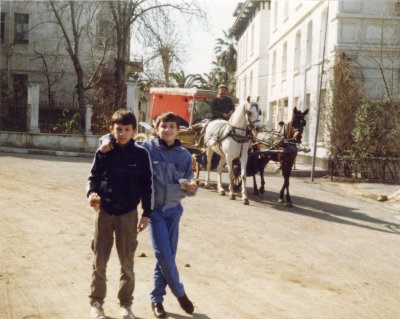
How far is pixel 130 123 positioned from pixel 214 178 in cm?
1122

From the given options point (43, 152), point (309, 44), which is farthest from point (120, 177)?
point (309, 44)

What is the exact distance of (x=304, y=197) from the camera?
41.2 ft

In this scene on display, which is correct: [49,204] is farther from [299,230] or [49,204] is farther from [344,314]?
[344,314]

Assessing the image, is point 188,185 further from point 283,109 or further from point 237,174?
point 283,109

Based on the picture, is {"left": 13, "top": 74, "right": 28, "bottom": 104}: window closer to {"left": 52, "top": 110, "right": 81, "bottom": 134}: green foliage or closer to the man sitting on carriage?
{"left": 52, "top": 110, "right": 81, "bottom": 134}: green foliage

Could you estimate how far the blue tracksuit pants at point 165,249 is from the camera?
4.29 metres

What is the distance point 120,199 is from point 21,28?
32.4 meters

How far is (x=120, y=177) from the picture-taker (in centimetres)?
411

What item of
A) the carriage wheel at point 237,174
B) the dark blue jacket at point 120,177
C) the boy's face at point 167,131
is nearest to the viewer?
the dark blue jacket at point 120,177

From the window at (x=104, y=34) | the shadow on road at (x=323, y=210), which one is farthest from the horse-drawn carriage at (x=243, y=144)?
the window at (x=104, y=34)

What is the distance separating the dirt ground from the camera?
4543mm

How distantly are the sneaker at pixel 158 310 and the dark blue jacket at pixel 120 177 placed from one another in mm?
818

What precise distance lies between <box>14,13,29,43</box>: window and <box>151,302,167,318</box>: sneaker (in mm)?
32239

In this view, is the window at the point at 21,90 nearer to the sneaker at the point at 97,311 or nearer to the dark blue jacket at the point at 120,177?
the dark blue jacket at the point at 120,177
